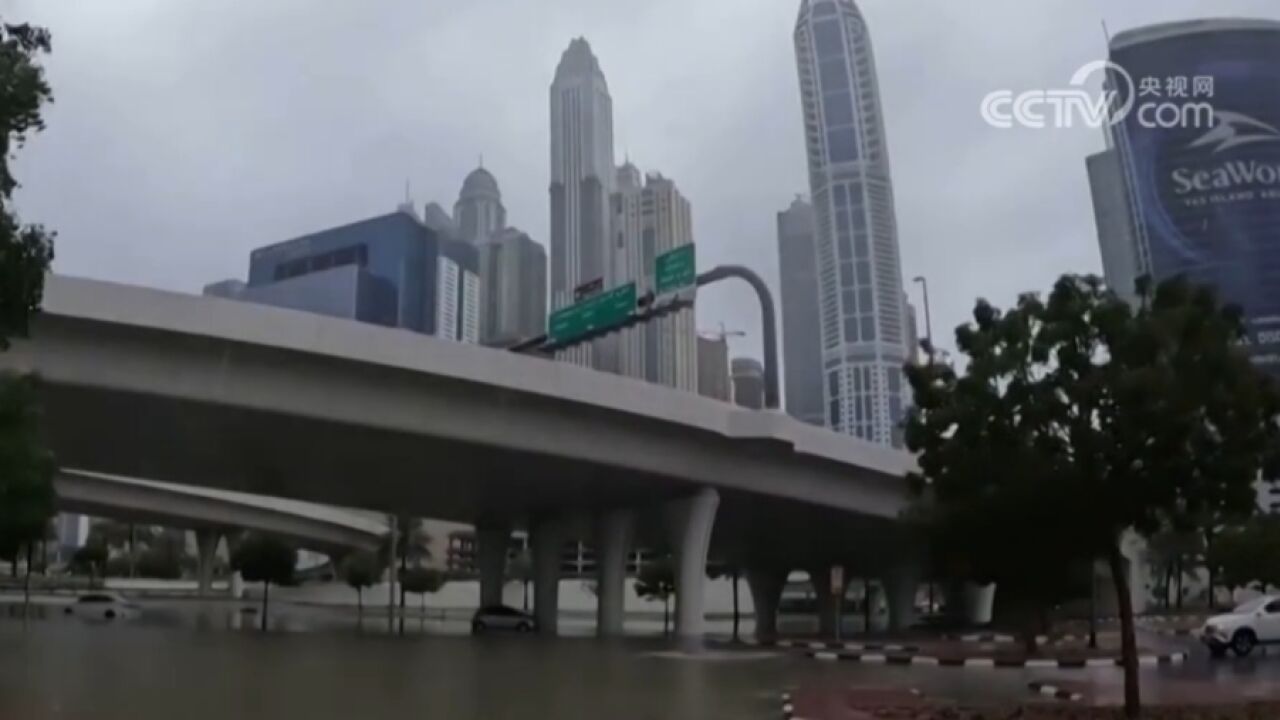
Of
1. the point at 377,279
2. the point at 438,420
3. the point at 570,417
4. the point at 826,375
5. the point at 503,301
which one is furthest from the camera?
the point at 826,375

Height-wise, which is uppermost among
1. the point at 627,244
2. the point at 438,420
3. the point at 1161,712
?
the point at 627,244

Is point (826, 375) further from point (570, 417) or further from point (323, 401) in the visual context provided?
point (323, 401)

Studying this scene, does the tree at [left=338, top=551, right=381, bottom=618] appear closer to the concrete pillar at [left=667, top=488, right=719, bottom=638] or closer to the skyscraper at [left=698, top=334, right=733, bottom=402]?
the skyscraper at [left=698, top=334, right=733, bottom=402]

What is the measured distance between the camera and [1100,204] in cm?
9731

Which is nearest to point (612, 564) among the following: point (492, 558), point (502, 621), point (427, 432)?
point (502, 621)

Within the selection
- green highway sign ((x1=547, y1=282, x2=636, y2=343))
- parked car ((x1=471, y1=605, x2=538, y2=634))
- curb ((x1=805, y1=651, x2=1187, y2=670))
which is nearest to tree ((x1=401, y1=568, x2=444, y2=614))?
parked car ((x1=471, y1=605, x2=538, y2=634))

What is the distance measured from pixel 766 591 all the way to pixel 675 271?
2673 cm

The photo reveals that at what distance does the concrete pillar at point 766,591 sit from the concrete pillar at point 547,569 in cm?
1352

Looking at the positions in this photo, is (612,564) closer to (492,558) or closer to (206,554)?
(492,558)

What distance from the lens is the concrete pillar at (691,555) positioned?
3781 cm

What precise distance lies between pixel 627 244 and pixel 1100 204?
4609 centimetres

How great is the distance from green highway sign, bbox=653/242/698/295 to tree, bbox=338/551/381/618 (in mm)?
45189

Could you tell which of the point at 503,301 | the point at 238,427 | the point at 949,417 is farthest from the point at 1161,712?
the point at 503,301

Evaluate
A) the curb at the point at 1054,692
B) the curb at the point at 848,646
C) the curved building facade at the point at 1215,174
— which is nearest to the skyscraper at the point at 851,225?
the curved building facade at the point at 1215,174
